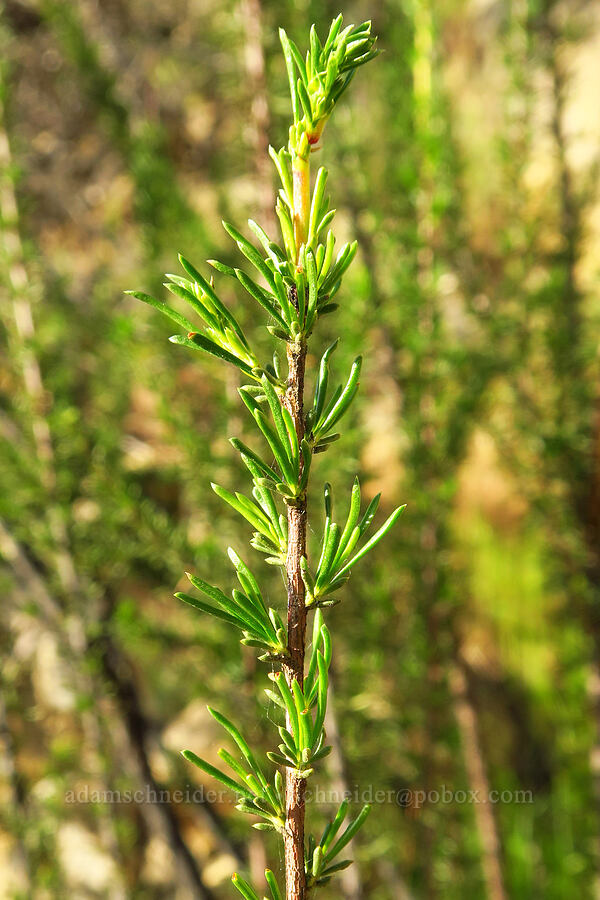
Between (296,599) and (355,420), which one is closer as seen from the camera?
(296,599)

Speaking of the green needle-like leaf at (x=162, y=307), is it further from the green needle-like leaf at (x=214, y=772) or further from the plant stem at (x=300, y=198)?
the green needle-like leaf at (x=214, y=772)

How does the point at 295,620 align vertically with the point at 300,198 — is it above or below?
below

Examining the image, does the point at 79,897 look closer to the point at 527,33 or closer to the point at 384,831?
the point at 384,831

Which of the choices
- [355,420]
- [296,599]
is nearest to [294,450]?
[296,599]

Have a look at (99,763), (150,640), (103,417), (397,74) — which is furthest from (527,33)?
(99,763)

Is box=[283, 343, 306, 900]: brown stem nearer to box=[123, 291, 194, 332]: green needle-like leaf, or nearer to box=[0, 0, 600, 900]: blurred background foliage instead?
box=[123, 291, 194, 332]: green needle-like leaf

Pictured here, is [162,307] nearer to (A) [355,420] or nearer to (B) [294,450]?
(B) [294,450]

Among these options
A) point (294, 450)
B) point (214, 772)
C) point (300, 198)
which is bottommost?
point (214, 772)
